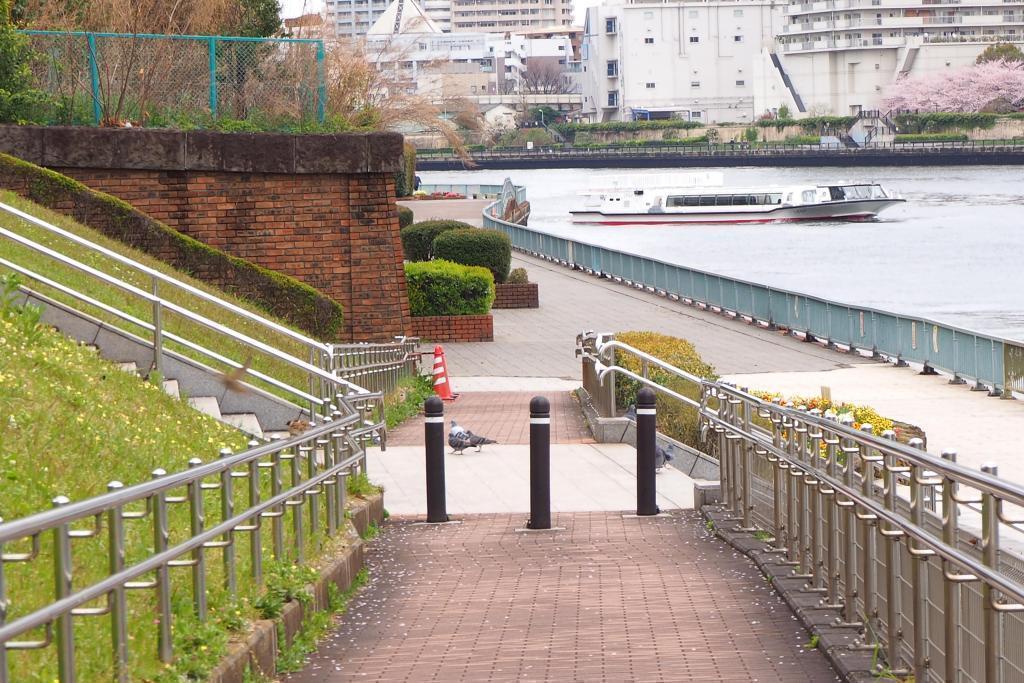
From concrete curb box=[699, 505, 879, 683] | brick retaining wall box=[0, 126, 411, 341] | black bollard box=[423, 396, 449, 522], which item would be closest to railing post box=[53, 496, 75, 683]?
concrete curb box=[699, 505, 879, 683]

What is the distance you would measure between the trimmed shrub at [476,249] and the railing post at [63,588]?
30298 millimetres

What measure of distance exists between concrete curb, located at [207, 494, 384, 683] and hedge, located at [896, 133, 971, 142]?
459 ft

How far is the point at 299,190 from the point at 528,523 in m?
8.74

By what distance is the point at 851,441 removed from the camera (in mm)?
6570

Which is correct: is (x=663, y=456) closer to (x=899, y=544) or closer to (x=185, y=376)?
(x=185, y=376)

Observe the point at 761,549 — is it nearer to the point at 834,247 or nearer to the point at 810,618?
the point at 810,618

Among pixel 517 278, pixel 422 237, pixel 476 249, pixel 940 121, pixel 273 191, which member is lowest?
pixel 517 278

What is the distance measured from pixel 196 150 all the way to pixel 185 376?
695 centimetres

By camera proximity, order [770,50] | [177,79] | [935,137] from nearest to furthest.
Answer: [177,79] → [935,137] → [770,50]

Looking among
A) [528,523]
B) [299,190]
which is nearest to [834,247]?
[299,190]

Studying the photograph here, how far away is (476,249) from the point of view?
114 ft

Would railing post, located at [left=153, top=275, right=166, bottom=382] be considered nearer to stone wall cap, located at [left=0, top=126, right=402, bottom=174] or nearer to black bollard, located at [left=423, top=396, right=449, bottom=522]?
black bollard, located at [left=423, top=396, right=449, bottom=522]

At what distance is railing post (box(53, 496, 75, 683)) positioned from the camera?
3896 millimetres

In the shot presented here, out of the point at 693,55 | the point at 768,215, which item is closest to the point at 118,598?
the point at 768,215
